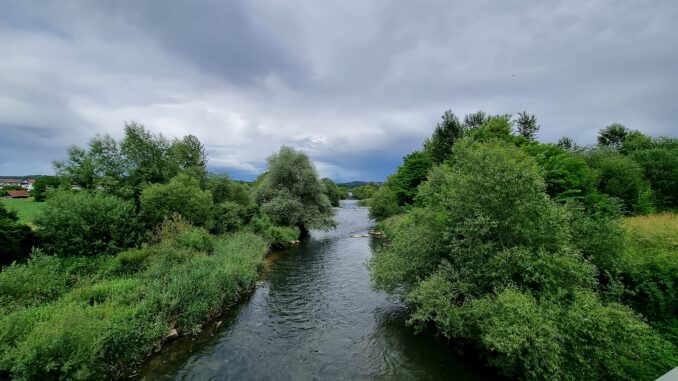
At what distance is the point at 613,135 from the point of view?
4747 centimetres

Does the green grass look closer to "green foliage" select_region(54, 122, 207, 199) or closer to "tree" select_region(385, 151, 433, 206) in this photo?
"green foliage" select_region(54, 122, 207, 199)

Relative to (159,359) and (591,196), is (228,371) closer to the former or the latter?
(159,359)

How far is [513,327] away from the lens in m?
7.18

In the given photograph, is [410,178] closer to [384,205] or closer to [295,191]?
[384,205]

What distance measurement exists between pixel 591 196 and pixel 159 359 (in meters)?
25.2

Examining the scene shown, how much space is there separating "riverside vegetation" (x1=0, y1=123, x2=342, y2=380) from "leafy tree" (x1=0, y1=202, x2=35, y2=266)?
5 cm

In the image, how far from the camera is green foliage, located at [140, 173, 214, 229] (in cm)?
1991

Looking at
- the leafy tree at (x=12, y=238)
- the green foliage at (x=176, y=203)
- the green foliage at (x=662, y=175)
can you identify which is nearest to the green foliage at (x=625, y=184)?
the green foliage at (x=662, y=175)

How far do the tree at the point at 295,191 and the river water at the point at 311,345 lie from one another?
16232 millimetres

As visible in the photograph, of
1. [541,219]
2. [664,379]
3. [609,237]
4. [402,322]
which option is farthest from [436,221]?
[664,379]

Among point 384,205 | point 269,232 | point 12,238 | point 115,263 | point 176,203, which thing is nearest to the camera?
point 12,238

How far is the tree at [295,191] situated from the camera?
34062 millimetres

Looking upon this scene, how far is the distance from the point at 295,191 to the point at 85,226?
854 inches

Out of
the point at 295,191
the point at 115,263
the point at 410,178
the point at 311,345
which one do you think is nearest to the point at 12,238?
the point at 115,263
